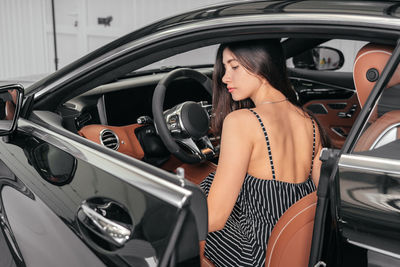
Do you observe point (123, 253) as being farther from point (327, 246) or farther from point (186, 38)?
point (186, 38)

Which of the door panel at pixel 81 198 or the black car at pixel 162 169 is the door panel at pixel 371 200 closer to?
the black car at pixel 162 169

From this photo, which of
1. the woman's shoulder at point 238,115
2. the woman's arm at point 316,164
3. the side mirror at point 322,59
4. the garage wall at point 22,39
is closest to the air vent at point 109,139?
the woman's shoulder at point 238,115

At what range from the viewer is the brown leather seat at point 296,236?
1137 mm

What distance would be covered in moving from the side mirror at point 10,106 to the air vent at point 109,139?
366 millimetres

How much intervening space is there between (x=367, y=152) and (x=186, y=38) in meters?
0.57

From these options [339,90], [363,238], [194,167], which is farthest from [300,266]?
[339,90]

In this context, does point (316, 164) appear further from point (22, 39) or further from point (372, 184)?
point (22, 39)

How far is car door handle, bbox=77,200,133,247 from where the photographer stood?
38.1 inches

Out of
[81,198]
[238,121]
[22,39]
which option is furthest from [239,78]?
[22,39]

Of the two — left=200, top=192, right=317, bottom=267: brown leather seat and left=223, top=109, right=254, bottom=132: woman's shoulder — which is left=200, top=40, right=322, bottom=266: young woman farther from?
left=200, top=192, right=317, bottom=267: brown leather seat

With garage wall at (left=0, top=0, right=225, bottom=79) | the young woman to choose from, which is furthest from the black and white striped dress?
garage wall at (left=0, top=0, right=225, bottom=79)

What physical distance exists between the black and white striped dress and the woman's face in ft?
0.41

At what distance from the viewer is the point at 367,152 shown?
88cm

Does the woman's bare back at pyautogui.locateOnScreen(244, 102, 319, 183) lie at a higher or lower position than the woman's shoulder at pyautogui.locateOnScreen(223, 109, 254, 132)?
lower
